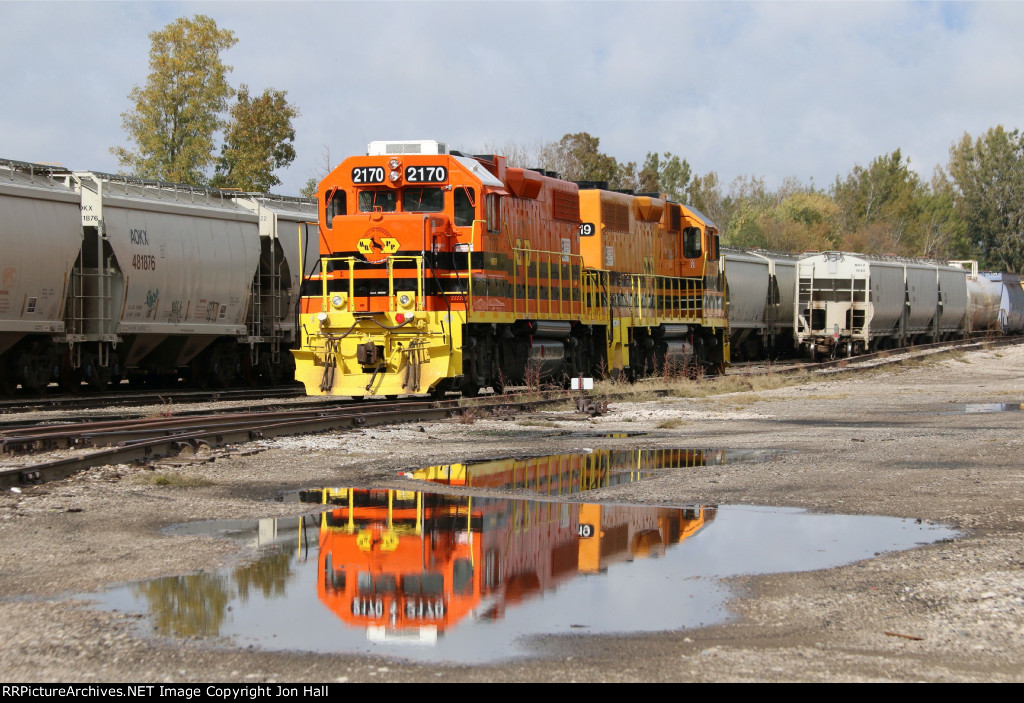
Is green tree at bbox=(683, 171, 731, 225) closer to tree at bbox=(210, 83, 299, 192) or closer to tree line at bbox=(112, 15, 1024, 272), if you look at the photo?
tree line at bbox=(112, 15, 1024, 272)

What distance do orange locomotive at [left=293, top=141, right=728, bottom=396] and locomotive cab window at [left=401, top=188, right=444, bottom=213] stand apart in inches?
0.6

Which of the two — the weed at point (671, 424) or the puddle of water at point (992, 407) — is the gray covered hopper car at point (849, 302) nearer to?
the puddle of water at point (992, 407)

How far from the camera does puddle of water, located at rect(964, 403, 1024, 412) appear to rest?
1886 cm

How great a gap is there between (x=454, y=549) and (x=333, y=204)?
12.3 metres

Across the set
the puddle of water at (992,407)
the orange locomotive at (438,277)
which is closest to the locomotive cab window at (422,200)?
the orange locomotive at (438,277)

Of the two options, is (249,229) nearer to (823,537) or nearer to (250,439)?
(250,439)

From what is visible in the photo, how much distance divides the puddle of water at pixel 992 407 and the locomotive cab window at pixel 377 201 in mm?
10146

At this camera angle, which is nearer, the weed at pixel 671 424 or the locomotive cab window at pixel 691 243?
the weed at pixel 671 424

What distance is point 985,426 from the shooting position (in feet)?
50.8

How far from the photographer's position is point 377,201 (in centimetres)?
1825

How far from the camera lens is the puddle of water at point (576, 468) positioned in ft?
32.8

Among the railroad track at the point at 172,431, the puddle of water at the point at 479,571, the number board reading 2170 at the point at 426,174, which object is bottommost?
the puddle of water at the point at 479,571

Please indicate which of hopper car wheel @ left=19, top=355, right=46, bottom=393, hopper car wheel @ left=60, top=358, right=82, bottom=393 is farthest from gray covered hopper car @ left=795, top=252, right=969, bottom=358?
hopper car wheel @ left=19, top=355, right=46, bottom=393

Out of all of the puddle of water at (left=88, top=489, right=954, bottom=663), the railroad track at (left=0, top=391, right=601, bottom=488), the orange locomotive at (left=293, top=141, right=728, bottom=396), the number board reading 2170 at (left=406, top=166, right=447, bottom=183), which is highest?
the number board reading 2170 at (left=406, top=166, right=447, bottom=183)
